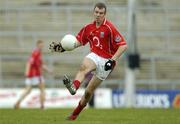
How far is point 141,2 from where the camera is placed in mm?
31859

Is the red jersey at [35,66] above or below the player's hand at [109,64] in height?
below

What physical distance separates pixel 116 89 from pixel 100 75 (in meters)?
15.9

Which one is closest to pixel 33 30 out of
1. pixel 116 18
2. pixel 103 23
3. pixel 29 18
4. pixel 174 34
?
pixel 29 18

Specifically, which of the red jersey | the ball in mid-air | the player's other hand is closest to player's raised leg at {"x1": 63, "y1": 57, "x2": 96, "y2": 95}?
the ball in mid-air

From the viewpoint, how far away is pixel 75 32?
3056 cm

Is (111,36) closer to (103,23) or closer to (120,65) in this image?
(103,23)

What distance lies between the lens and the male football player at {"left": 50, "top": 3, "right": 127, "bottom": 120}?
1283 centimetres

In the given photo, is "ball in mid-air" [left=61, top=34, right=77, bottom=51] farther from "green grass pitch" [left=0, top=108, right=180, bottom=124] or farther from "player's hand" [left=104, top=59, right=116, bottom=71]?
"green grass pitch" [left=0, top=108, right=180, bottom=124]

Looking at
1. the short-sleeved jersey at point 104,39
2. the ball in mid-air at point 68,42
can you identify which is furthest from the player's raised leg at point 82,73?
the ball in mid-air at point 68,42

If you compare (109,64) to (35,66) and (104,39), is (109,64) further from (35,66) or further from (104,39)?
(35,66)

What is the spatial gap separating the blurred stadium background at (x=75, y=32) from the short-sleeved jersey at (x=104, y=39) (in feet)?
51.6

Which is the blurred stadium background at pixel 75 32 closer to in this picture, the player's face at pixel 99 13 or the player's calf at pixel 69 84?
the player's face at pixel 99 13

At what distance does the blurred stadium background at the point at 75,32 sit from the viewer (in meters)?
29.4

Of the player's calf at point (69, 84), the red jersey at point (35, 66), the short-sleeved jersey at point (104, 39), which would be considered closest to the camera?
the player's calf at point (69, 84)
